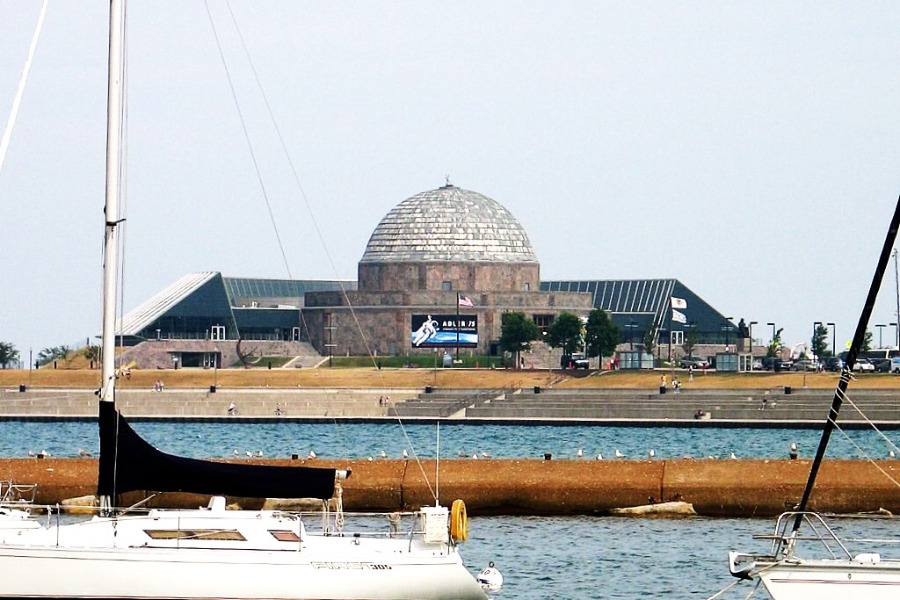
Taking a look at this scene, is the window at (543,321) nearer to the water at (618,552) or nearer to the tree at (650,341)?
the tree at (650,341)

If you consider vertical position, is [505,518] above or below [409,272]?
below

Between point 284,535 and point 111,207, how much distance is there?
413 cm

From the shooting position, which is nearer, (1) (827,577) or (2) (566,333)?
(1) (827,577)

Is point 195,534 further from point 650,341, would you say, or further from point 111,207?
point 650,341

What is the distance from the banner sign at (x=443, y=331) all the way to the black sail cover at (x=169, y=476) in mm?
83037

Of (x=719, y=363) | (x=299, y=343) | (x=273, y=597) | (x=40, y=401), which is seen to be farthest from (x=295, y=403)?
(x=273, y=597)

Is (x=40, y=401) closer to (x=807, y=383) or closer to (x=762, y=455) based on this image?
(x=807, y=383)

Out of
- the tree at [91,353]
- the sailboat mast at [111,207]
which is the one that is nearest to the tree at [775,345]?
the tree at [91,353]

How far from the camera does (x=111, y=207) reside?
1967 cm

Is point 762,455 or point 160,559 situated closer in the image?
point 160,559

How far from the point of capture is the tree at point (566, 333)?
9769cm

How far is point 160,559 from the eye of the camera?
17.4 metres

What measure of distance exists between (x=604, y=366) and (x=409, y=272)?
17015 mm

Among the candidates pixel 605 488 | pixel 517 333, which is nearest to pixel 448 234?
pixel 517 333
